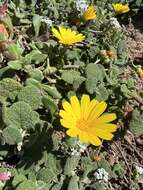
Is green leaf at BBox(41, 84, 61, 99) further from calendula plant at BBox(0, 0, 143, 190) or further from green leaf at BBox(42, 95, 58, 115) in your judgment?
green leaf at BBox(42, 95, 58, 115)

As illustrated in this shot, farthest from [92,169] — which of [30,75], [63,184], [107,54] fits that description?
[107,54]

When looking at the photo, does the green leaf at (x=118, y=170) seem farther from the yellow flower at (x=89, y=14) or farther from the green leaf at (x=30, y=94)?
the yellow flower at (x=89, y=14)

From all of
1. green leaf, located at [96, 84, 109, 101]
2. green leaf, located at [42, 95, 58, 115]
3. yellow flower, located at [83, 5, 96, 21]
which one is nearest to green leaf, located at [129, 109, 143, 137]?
green leaf, located at [96, 84, 109, 101]

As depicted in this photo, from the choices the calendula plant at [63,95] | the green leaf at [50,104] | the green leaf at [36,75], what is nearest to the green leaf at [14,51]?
the calendula plant at [63,95]

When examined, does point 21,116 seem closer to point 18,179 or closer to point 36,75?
point 18,179

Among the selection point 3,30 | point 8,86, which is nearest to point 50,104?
point 8,86

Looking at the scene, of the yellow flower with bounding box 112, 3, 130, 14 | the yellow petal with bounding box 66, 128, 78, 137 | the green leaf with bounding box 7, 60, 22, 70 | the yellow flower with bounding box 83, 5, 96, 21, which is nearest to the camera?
the yellow petal with bounding box 66, 128, 78, 137
